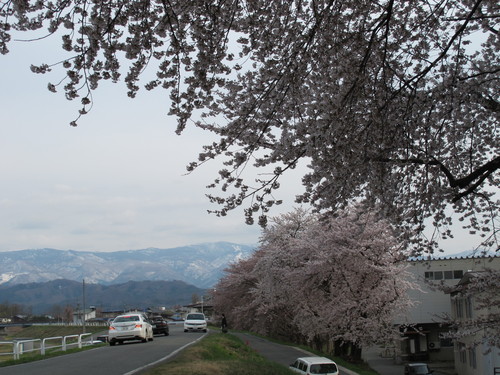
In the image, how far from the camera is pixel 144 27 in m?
6.24

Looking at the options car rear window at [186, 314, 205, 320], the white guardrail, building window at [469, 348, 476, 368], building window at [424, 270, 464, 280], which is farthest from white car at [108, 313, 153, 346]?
building window at [424, 270, 464, 280]

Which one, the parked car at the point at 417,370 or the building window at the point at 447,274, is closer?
the parked car at the point at 417,370

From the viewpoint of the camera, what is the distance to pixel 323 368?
66.6 feet

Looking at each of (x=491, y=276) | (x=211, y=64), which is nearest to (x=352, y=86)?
(x=211, y=64)

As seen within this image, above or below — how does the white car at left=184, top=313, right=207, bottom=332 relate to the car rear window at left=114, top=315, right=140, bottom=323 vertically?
below

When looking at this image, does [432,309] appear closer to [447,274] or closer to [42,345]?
[447,274]

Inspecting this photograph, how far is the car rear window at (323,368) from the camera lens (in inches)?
790

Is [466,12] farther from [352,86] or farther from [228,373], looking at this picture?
[228,373]

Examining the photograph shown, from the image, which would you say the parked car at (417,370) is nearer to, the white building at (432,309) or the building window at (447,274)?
the white building at (432,309)

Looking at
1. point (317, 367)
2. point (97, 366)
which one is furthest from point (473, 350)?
point (97, 366)

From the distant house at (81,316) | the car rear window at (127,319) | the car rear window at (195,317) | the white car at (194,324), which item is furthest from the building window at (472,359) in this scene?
the distant house at (81,316)

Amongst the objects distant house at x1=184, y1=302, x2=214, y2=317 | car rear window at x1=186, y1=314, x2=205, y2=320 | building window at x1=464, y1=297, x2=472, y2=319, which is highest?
building window at x1=464, y1=297, x2=472, y2=319

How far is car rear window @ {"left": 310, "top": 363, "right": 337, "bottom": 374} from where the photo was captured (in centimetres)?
2008

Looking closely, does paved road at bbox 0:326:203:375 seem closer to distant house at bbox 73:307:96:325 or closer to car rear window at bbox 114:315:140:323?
car rear window at bbox 114:315:140:323
